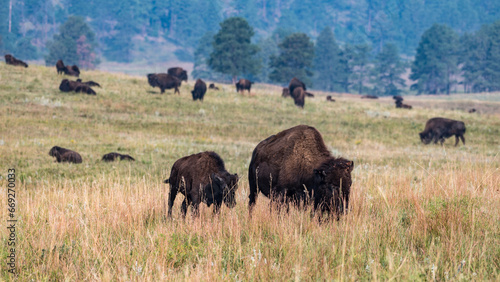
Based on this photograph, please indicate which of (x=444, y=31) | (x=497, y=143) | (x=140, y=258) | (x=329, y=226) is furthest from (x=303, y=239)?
(x=444, y=31)

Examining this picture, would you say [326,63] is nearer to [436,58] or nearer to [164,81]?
[436,58]

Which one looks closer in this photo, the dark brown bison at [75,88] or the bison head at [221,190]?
the bison head at [221,190]

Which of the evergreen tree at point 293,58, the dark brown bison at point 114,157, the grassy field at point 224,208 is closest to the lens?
the grassy field at point 224,208

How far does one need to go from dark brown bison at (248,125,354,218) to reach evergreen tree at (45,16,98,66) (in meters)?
114

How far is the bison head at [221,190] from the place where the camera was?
703 cm

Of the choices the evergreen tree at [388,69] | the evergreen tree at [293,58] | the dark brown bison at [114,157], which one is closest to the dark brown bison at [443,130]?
the dark brown bison at [114,157]

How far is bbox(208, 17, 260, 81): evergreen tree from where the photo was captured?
89312 mm

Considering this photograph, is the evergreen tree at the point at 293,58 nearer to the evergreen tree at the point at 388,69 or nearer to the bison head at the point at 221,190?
the evergreen tree at the point at 388,69

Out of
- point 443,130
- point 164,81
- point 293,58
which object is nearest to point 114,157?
point 443,130

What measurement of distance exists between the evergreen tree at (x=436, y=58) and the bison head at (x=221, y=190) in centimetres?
11639

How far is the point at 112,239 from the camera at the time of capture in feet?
19.2

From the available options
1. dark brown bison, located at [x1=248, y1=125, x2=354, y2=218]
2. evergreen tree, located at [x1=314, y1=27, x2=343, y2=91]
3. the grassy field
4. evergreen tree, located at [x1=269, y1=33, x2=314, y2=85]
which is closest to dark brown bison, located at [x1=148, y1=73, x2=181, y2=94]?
the grassy field

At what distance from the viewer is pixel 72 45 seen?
113 metres

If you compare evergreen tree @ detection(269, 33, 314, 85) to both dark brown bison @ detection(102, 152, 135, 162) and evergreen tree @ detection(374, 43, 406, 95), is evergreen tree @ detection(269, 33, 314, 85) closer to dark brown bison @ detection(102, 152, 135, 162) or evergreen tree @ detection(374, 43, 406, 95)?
evergreen tree @ detection(374, 43, 406, 95)
